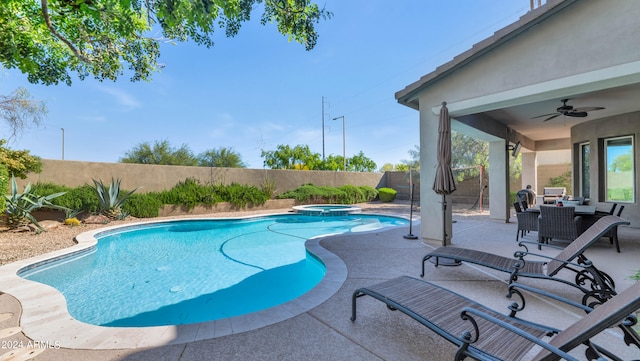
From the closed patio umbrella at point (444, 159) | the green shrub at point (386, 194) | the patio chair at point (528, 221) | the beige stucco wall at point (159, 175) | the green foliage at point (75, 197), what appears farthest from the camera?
the green shrub at point (386, 194)

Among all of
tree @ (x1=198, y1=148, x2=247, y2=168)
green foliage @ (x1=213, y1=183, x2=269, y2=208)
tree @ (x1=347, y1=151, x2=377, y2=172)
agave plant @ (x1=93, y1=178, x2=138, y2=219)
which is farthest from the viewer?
tree @ (x1=347, y1=151, x2=377, y2=172)

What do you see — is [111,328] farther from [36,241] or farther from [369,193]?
[369,193]

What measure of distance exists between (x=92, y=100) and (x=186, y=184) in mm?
19746

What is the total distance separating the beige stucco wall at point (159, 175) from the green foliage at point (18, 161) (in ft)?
2.27

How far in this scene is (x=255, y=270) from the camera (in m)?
5.77

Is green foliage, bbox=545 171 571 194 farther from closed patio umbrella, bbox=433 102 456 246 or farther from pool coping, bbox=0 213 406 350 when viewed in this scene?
pool coping, bbox=0 213 406 350

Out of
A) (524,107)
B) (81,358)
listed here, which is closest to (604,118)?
(524,107)

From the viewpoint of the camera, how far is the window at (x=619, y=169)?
328 inches

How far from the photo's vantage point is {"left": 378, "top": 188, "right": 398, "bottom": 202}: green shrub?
1961cm

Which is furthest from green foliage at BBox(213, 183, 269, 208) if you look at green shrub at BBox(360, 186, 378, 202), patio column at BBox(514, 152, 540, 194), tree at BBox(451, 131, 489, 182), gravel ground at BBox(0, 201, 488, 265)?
patio column at BBox(514, 152, 540, 194)

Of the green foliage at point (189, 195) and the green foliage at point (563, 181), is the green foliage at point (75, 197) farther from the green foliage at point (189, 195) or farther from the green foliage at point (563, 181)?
the green foliage at point (563, 181)

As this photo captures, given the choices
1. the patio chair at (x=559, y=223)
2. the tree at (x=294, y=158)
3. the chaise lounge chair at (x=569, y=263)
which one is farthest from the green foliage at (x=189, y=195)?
the tree at (x=294, y=158)

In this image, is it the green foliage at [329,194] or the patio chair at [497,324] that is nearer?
the patio chair at [497,324]

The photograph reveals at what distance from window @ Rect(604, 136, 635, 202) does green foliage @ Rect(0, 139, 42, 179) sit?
18.1 meters
